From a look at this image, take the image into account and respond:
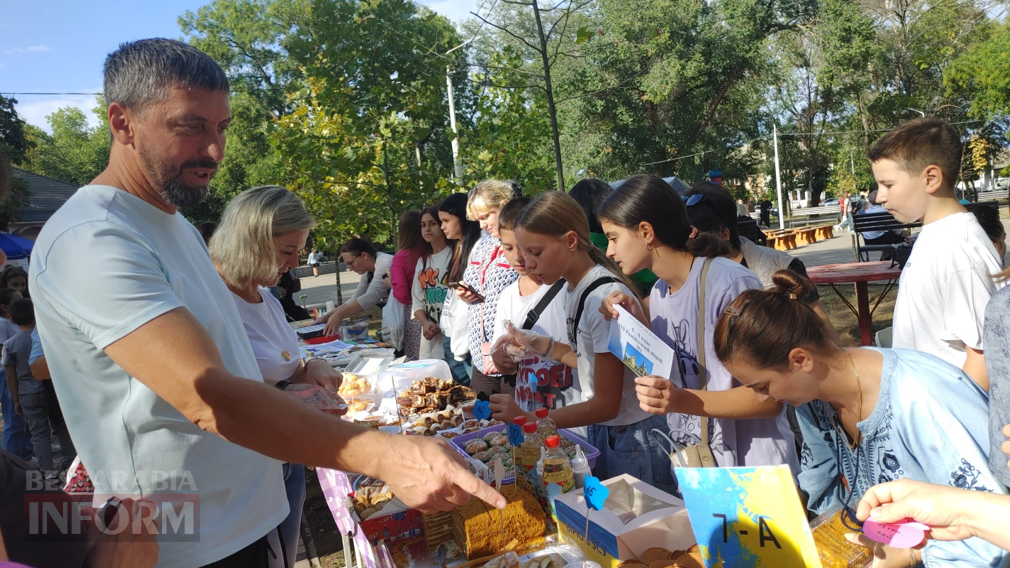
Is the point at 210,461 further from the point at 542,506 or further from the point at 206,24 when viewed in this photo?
the point at 206,24

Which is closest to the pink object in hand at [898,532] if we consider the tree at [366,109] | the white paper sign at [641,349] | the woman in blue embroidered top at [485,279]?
the white paper sign at [641,349]

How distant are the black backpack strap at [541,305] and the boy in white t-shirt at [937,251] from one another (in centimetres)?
147

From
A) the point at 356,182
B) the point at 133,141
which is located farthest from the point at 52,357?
the point at 356,182

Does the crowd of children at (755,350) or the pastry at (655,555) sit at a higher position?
the crowd of children at (755,350)

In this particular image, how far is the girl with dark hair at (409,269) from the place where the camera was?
5.43 meters

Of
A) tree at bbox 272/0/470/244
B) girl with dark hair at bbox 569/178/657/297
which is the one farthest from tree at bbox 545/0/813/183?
girl with dark hair at bbox 569/178/657/297

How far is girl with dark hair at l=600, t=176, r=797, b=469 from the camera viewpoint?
2150mm

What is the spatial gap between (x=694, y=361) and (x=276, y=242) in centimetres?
182

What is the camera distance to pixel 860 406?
167 cm

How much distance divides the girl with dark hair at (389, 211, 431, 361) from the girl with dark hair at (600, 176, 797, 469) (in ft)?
10.1

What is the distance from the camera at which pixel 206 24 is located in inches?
1182

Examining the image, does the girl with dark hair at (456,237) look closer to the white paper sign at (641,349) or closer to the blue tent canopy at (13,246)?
the white paper sign at (641,349)

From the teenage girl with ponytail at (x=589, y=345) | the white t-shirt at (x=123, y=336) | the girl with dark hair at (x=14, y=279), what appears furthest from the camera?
the girl with dark hair at (x=14, y=279)

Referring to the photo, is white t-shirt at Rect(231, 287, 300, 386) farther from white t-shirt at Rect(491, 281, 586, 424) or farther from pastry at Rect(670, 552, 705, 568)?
pastry at Rect(670, 552, 705, 568)
